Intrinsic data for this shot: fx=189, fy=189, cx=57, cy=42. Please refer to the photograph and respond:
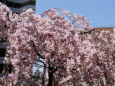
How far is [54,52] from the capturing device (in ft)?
27.6

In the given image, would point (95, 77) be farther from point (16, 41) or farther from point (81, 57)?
point (16, 41)

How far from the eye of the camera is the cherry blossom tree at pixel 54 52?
7758mm

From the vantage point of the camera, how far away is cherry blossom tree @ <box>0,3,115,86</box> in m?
7.76

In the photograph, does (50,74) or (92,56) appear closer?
(92,56)

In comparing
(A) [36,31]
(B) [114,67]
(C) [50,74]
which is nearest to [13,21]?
(A) [36,31]

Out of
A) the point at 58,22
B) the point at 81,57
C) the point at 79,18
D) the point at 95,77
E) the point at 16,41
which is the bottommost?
the point at 95,77

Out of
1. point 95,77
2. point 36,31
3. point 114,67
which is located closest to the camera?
point 36,31

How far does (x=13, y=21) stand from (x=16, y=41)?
1.98 m

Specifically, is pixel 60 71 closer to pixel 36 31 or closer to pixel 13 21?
pixel 36 31

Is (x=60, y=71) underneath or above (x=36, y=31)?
underneath

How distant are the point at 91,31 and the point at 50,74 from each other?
136 inches

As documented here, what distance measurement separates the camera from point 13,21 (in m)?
9.16

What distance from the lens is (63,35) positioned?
8.63 m

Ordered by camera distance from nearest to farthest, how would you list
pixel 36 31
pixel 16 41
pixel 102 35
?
pixel 16 41 < pixel 36 31 < pixel 102 35
